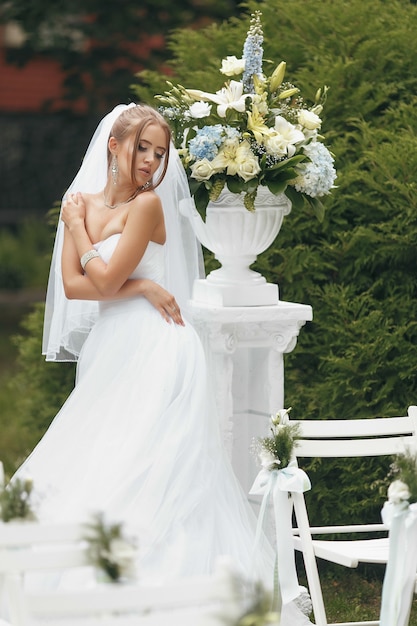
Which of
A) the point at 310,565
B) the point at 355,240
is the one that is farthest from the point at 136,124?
the point at 310,565

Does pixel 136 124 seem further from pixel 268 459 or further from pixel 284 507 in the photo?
pixel 284 507

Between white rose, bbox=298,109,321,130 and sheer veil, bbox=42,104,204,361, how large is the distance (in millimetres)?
516

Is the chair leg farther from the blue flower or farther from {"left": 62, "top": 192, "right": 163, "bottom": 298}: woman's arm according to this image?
the blue flower

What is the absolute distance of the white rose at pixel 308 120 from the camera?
495 centimetres

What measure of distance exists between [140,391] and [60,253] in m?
0.76

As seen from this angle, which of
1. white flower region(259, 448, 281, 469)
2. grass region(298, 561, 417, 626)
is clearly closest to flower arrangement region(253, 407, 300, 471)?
white flower region(259, 448, 281, 469)

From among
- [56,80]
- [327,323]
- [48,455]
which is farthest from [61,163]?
[48,455]

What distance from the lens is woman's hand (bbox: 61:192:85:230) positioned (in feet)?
16.2

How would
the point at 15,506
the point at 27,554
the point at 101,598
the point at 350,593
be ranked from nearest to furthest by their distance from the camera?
1. the point at 101,598
2. the point at 27,554
3. the point at 15,506
4. the point at 350,593

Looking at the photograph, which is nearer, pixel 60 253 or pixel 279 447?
pixel 279 447

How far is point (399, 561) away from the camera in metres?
3.77

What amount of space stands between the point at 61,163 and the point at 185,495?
14.6 meters

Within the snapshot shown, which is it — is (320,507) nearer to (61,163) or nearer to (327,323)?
(327,323)

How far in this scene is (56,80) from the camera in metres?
20.9
